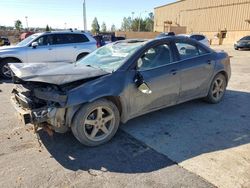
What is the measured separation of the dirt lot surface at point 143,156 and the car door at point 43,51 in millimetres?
5372

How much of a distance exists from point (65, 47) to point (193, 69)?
272 inches

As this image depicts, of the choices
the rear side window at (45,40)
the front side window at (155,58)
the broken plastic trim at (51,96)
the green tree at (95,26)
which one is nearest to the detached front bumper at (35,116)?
the broken plastic trim at (51,96)

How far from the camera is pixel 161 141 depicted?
429cm

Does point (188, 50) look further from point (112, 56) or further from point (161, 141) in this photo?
point (161, 141)

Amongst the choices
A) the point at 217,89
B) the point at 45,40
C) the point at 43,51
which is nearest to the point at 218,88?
the point at 217,89

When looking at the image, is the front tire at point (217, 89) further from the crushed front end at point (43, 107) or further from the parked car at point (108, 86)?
the crushed front end at point (43, 107)

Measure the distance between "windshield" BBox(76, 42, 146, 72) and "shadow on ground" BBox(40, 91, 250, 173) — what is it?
45.1 inches

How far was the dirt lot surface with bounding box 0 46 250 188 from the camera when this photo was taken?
3271 mm

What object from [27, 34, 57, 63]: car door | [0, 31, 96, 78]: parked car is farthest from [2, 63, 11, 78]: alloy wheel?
[27, 34, 57, 63]: car door

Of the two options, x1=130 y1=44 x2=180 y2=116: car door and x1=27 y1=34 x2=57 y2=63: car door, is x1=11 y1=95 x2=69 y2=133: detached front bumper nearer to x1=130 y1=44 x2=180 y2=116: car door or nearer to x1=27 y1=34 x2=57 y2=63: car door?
x1=130 y1=44 x2=180 y2=116: car door

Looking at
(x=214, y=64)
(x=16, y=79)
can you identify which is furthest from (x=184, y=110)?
(x=16, y=79)

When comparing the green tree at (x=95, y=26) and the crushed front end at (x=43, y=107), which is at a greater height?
the green tree at (x=95, y=26)

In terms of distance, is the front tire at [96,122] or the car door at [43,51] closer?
the front tire at [96,122]

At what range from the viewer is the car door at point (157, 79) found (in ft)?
14.9
